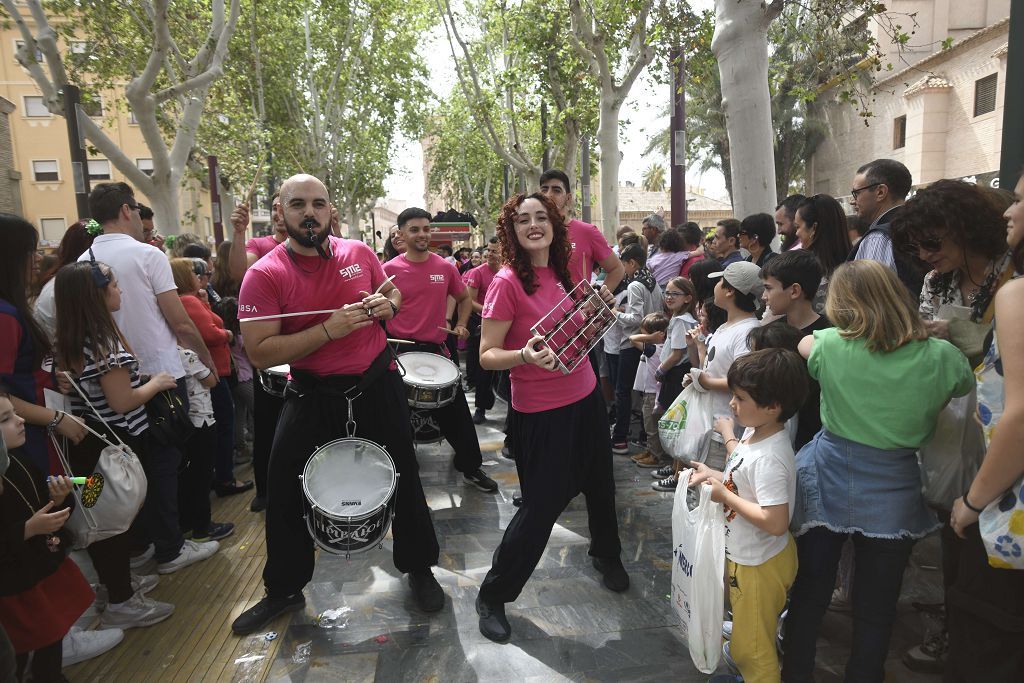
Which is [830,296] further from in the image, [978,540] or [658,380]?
[658,380]

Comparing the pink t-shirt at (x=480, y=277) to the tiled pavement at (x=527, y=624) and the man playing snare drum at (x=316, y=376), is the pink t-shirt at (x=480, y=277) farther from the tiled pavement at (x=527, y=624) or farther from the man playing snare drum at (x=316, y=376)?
the man playing snare drum at (x=316, y=376)

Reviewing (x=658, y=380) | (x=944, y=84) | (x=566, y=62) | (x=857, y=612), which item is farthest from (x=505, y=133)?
(x=857, y=612)

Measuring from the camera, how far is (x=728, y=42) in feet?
18.7

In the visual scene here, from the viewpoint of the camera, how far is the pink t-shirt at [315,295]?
10.5ft

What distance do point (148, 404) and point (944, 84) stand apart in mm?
28407

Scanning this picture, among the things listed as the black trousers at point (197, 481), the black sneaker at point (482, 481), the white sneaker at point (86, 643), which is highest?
the black trousers at point (197, 481)

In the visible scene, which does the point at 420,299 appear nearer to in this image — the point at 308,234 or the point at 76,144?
the point at 308,234

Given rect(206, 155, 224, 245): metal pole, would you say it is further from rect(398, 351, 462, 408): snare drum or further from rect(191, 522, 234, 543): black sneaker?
rect(191, 522, 234, 543): black sneaker

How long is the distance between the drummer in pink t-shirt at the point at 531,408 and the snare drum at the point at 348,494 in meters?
0.67

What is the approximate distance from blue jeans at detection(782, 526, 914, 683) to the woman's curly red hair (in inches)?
68.4

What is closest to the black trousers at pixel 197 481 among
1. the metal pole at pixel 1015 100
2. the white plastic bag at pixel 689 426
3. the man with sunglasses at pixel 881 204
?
the white plastic bag at pixel 689 426

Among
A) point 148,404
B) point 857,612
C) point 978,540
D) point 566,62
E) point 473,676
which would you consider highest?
point 566,62

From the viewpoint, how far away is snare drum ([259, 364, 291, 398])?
13.9 feet

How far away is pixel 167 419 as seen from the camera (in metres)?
3.80
